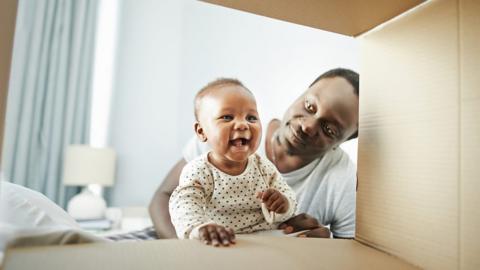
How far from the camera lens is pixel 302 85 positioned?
116cm

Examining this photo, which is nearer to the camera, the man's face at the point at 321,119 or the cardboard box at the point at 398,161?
the cardboard box at the point at 398,161

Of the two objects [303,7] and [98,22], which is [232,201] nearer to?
[303,7]

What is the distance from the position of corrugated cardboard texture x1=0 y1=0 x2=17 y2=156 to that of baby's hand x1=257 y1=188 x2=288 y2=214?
474mm

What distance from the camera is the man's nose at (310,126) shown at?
3.22 ft

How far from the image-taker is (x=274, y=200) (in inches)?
25.8

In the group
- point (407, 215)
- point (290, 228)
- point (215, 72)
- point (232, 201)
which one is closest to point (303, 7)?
point (407, 215)

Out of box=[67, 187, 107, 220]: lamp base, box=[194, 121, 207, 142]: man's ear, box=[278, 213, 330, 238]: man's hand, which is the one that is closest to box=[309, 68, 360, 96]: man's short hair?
box=[278, 213, 330, 238]: man's hand

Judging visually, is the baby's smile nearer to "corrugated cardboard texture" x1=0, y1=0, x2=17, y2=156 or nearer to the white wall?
"corrugated cardboard texture" x1=0, y1=0, x2=17, y2=156

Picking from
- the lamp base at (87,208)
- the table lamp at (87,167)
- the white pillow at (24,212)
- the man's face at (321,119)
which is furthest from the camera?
the table lamp at (87,167)

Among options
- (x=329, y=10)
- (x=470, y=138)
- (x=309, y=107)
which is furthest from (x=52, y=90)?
(x=470, y=138)

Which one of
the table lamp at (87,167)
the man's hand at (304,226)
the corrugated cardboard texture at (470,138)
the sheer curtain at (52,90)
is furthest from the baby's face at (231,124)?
the sheer curtain at (52,90)

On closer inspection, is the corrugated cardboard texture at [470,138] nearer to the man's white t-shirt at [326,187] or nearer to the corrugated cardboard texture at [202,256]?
the corrugated cardboard texture at [202,256]

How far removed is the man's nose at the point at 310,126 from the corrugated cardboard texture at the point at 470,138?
645 millimetres

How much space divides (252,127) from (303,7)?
286mm
